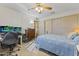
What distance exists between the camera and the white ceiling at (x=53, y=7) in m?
1.81

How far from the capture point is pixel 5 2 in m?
1.78

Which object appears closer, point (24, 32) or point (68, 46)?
point (68, 46)

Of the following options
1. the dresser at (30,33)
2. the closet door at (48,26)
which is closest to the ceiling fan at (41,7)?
the closet door at (48,26)

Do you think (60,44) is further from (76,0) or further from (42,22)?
(76,0)

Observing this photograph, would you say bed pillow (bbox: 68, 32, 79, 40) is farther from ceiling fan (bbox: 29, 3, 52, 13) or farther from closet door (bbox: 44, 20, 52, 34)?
ceiling fan (bbox: 29, 3, 52, 13)

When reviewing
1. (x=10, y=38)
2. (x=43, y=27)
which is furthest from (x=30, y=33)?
(x=10, y=38)

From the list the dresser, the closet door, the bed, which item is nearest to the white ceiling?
the closet door

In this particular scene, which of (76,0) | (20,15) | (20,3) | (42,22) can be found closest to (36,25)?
(42,22)

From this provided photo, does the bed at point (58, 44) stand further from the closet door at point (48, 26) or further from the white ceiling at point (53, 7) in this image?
the white ceiling at point (53, 7)

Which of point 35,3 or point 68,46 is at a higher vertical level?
point 35,3

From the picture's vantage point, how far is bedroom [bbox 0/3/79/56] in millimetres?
1834

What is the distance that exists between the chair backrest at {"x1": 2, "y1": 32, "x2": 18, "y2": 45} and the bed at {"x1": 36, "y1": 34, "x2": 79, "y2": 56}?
351 millimetres

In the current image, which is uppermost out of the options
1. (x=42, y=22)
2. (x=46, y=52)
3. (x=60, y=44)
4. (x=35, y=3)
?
(x=35, y=3)

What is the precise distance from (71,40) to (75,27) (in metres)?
0.21
